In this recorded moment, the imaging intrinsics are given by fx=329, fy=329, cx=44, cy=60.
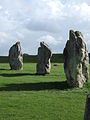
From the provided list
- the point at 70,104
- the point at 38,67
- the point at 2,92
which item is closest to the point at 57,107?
the point at 70,104

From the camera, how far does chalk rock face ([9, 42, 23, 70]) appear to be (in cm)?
4097

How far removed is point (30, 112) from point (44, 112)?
0.65 m

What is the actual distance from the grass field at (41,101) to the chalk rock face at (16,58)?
1633 cm

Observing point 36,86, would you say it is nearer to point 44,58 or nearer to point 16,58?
point 44,58

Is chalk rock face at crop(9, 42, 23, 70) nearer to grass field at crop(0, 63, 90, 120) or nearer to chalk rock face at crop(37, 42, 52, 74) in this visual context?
chalk rock face at crop(37, 42, 52, 74)

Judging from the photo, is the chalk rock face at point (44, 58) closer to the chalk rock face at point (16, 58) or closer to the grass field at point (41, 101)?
the chalk rock face at point (16, 58)

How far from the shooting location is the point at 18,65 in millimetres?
41000

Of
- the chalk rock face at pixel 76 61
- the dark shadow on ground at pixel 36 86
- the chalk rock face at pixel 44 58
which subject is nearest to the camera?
the dark shadow on ground at pixel 36 86

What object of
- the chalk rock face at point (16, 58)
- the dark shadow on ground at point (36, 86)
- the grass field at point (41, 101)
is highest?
the chalk rock face at point (16, 58)

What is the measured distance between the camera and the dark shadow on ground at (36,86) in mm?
22430

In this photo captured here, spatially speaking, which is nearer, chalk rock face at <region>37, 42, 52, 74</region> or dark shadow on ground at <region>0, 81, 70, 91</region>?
dark shadow on ground at <region>0, 81, 70, 91</region>

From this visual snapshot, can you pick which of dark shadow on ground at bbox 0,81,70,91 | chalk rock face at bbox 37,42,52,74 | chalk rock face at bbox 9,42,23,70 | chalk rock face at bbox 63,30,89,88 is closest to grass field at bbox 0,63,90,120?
dark shadow on ground at bbox 0,81,70,91

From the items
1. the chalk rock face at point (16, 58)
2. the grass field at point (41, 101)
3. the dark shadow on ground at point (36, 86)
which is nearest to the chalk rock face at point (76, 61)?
the grass field at point (41, 101)

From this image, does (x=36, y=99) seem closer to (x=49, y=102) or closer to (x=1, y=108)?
(x=49, y=102)
